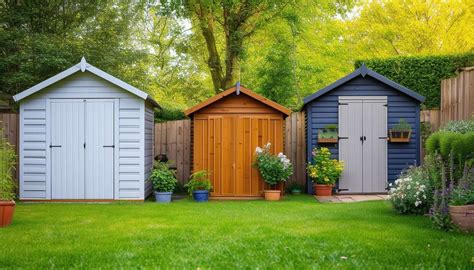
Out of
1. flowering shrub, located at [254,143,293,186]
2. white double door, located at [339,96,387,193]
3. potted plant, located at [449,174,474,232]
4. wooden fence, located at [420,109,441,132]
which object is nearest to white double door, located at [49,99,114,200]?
flowering shrub, located at [254,143,293,186]

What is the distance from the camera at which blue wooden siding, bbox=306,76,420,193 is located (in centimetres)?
1123

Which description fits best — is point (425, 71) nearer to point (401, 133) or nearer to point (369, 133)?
point (401, 133)

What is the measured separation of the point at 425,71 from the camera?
13883mm

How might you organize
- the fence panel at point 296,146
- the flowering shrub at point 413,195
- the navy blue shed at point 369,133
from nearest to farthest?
the flowering shrub at point 413,195, the navy blue shed at point 369,133, the fence panel at point 296,146

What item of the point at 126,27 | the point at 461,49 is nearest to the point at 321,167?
the point at 126,27

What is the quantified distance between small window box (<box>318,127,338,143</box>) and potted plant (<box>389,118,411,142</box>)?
1.29m

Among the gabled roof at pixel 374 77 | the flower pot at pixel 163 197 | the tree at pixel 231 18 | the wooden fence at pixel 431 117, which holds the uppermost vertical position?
the tree at pixel 231 18

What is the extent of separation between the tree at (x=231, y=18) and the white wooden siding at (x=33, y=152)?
645 centimetres

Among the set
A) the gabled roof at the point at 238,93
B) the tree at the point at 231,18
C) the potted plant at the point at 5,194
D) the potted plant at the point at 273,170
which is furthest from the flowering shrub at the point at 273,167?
the tree at the point at 231,18

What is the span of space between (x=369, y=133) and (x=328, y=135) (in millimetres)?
975

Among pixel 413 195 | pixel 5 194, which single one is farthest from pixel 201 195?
pixel 413 195

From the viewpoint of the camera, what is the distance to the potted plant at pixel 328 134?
36.7ft

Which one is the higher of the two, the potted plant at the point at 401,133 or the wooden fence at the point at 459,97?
the wooden fence at the point at 459,97

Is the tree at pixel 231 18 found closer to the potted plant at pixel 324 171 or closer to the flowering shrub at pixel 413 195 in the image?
the potted plant at pixel 324 171
